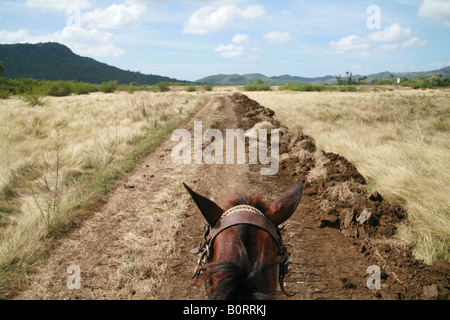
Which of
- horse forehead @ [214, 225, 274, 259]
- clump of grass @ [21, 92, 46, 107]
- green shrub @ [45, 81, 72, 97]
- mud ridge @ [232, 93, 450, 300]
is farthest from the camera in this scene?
green shrub @ [45, 81, 72, 97]

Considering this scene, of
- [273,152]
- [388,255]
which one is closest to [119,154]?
[273,152]

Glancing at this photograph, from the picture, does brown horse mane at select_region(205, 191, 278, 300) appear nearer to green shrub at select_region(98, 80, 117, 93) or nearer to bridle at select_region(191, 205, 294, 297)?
bridle at select_region(191, 205, 294, 297)

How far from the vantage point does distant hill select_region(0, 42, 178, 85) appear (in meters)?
109

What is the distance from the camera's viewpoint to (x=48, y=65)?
122 m

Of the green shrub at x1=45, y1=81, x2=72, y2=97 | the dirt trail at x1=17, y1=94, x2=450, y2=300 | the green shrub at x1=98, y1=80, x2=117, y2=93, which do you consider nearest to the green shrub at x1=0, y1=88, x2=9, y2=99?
the green shrub at x1=45, y1=81, x2=72, y2=97

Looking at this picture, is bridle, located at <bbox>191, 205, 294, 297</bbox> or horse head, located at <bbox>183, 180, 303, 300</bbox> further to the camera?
bridle, located at <bbox>191, 205, 294, 297</bbox>

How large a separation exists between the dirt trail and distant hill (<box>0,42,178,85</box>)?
109 meters

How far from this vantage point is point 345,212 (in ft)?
13.8

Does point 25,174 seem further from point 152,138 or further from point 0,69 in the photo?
point 0,69

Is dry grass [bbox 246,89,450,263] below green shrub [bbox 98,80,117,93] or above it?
below

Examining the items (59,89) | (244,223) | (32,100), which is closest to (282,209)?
(244,223)

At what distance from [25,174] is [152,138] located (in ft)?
14.8

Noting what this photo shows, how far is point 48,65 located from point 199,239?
152 meters

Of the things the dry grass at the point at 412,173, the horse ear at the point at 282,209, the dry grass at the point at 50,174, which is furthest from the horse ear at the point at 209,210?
the dry grass at the point at 412,173
